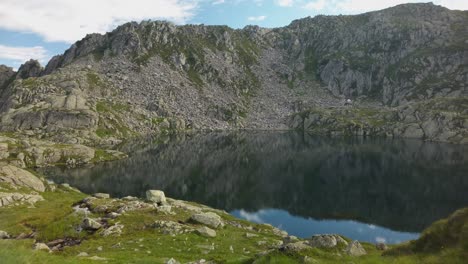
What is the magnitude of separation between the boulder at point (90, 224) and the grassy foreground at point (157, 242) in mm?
743

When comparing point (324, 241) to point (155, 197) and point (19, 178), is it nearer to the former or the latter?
point (155, 197)

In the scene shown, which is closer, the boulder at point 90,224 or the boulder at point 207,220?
the boulder at point 90,224

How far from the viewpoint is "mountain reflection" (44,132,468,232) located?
98688mm

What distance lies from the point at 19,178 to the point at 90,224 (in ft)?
127

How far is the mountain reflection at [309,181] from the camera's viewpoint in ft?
324

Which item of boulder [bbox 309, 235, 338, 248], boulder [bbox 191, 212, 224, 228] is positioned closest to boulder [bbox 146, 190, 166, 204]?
boulder [bbox 191, 212, 224, 228]

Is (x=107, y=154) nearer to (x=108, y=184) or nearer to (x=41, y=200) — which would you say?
(x=108, y=184)

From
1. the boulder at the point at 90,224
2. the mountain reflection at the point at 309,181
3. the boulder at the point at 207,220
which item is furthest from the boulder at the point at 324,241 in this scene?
the mountain reflection at the point at 309,181

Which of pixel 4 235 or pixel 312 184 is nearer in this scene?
pixel 4 235

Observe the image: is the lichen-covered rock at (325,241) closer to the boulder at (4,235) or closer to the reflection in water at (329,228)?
the boulder at (4,235)

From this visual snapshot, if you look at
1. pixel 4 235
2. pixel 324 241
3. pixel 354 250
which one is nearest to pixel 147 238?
pixel 4 235

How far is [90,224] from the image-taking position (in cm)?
4684

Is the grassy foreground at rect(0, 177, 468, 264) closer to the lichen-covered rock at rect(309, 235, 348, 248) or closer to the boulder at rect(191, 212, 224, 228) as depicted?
the lichen-covered rock at rect(309, 235, 348, 248)

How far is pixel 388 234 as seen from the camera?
3189 inches
